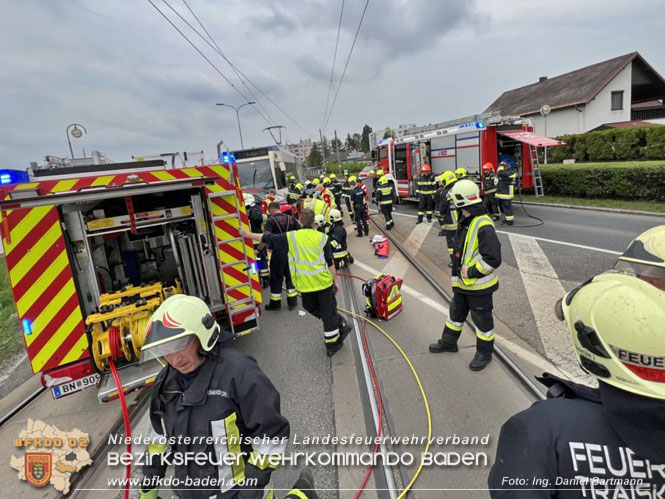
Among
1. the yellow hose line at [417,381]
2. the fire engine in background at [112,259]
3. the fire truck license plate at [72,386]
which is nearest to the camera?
the yellow hose line at [417,381]

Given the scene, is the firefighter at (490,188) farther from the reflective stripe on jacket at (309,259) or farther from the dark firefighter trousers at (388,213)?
the reflective stripe on jacket at (309,259)

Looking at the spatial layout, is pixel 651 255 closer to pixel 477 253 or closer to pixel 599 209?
pixel 477 253

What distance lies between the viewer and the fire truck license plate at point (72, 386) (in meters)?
3.55

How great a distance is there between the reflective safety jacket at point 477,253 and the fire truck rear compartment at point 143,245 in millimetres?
3081

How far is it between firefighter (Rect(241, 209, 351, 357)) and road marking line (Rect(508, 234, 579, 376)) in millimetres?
2526

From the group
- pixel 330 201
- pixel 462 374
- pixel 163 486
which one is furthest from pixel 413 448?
pixel 330 201

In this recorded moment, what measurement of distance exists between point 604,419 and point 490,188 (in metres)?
11.1

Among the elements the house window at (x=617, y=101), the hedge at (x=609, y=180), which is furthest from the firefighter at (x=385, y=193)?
the house window at (x=617, y=101)

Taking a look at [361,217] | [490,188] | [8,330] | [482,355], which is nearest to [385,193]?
[361,217]

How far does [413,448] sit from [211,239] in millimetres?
3355

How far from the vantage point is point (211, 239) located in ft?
15.3

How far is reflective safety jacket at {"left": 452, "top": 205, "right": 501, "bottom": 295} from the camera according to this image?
370 cm

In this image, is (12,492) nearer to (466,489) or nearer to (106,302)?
(106,302)

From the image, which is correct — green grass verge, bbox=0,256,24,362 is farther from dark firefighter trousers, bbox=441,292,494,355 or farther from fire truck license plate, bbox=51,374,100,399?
dark firefighter trousers, bbox=441,292,494,355
